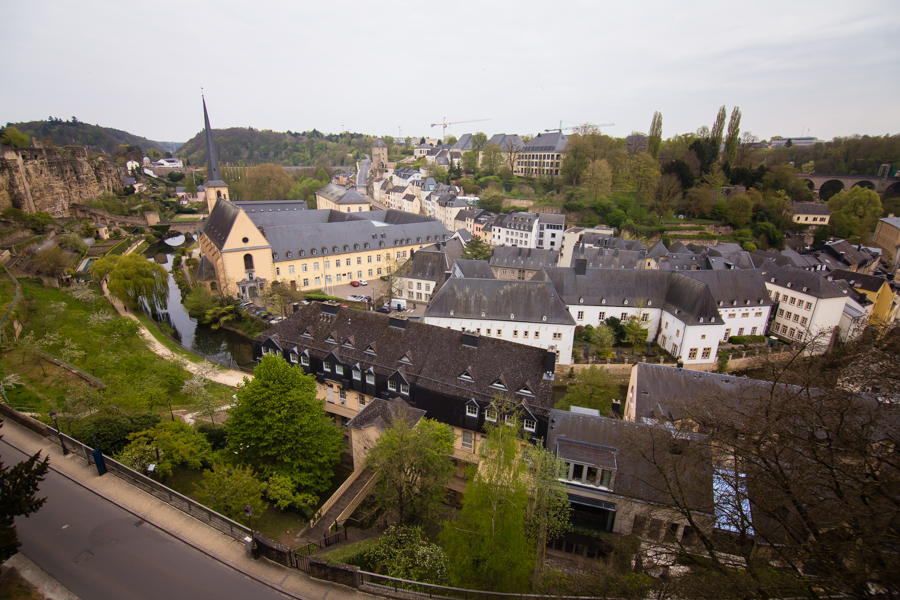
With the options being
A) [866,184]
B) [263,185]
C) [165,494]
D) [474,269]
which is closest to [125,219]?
[263,185]

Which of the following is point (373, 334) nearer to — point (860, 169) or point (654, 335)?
point (654, 335)

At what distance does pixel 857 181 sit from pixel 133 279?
107 m

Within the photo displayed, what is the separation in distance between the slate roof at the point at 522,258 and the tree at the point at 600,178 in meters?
24.7

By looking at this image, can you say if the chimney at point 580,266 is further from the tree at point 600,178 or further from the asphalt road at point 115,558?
the tree at point 600,178

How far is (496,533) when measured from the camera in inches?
447

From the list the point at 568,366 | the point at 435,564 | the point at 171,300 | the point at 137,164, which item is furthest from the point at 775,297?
the point at 137,164

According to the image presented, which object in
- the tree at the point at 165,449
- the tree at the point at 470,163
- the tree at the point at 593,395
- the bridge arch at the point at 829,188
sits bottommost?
the tree at the point at 593,395

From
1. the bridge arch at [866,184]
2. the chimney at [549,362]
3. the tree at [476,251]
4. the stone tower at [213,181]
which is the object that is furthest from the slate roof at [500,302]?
the bridge arch at [866,184]

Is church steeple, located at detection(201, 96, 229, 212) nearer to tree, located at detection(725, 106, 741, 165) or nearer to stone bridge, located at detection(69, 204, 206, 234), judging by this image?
stone bridge, located at detection(69, 204, 206, 234)

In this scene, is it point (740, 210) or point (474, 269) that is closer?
point (474, 269)

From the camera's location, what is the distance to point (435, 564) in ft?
38.8

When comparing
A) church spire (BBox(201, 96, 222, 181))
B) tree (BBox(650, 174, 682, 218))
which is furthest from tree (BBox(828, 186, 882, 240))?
church spire (BBox(201, 96, 222, 181))

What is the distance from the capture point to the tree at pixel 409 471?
1330 centimetres

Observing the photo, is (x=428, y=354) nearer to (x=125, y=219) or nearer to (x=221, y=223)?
(x=221, y=223)
